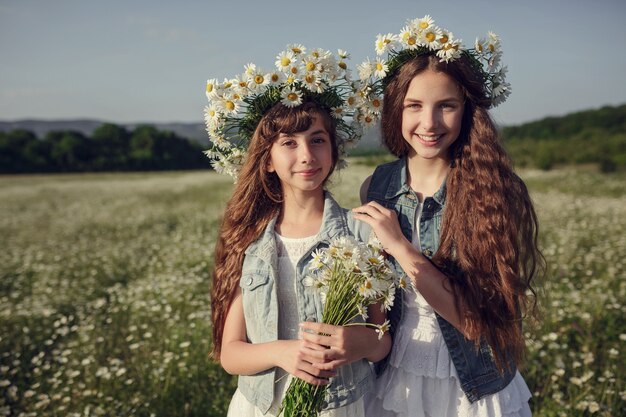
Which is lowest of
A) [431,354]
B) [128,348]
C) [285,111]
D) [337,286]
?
[128,348]

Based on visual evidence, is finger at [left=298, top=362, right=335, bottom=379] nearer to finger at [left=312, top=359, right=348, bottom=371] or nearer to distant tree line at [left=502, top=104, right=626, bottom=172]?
finger at [left=312, top=359, right=348, bottom=371]

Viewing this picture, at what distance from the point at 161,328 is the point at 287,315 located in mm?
2927

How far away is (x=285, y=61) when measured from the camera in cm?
235

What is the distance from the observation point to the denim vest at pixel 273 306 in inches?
90.1

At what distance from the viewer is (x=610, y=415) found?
322cm

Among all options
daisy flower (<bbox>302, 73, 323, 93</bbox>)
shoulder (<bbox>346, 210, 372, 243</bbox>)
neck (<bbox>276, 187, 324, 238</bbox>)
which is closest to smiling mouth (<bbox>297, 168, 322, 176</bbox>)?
neck (<bbox>276, 187, 324, 238</bbox>)

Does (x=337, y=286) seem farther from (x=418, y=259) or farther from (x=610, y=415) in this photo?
(x=610, y=415)

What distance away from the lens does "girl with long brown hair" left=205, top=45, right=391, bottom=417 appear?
229 centimetres

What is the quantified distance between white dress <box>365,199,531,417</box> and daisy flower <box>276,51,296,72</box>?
1267 millimetres

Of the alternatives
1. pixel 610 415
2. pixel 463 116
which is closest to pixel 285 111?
pixel 463 116

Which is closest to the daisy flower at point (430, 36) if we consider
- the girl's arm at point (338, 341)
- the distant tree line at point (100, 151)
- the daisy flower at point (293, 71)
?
the daisy flower at point (293, 71)

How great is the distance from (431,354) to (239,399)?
989mm

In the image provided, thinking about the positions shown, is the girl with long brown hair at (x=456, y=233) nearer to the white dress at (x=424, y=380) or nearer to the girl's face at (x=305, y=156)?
the white dress at (x=424, y=380)

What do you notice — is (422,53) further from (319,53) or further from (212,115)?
(212,115)
